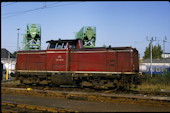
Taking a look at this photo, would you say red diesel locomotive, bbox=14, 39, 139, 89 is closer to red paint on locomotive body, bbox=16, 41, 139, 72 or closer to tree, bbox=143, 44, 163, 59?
red paint on locomotive body, bbox=16, 41, 139, 72

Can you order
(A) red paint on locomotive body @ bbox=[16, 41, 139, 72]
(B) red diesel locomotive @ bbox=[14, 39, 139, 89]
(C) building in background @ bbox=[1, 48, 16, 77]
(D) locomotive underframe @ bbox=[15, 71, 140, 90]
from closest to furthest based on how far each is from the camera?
(D) locomotive underframe @ bbox=[15, 71, 140, 90] → (B) red diesel locomotive @ bbox=[14, 39, 139, 89] → (A) red paint on locomotive body @ bbox=[16, 41, 139, 72] → (C) building in background @ bbox=[1, 48, 16, 77]

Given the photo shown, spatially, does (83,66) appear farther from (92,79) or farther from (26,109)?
(26,109)

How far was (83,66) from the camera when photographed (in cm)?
1530

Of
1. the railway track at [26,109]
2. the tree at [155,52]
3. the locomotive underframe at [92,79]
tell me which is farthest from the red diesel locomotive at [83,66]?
the tree at [155,52]

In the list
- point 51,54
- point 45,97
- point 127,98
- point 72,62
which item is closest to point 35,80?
point 51,54

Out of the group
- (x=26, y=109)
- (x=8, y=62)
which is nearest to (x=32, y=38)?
(x=8, y=62)

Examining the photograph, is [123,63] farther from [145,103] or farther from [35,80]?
[35,80]

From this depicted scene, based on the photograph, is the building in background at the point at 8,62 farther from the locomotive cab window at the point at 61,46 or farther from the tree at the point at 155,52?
the tree at the point at 155,52

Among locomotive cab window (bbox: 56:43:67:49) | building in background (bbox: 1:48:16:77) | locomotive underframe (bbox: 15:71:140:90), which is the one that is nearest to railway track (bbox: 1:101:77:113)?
locomotive underframe (bbox: 15:71:140:90)

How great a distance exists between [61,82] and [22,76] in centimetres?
442

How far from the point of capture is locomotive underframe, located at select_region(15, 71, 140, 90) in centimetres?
1420

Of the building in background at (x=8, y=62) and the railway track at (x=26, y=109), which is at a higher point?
the building in background at (x=8, y=62)

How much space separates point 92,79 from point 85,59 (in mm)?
1739

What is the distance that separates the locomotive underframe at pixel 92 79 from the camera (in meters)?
14.2
